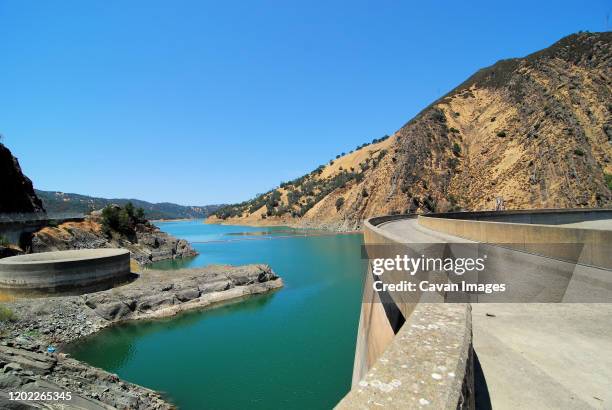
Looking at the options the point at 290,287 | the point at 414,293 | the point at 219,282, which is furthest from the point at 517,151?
the point at 414,293

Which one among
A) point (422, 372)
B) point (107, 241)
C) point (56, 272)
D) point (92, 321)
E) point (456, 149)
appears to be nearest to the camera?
point (422, 372)

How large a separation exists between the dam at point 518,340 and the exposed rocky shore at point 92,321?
1017 centimetres

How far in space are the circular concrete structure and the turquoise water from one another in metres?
6.79

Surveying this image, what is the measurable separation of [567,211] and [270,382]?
29.0m

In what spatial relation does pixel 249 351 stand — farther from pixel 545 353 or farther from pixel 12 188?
pixel 12 188

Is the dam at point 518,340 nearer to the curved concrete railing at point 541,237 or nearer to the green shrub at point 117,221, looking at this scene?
the curved concrete railing at point 541,237

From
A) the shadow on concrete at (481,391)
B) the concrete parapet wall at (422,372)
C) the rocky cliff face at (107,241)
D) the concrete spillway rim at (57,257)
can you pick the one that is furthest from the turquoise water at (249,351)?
the rocky cliff face at (107,241)

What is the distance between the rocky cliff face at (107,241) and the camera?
39406 mm

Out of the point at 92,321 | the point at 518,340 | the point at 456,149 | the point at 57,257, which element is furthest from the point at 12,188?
the point at 456,149

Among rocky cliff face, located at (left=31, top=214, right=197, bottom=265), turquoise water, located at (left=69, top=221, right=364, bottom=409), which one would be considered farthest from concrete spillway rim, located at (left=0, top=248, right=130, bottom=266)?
turquoise water, located at (left=69, top=221, right=364, bottom=409)

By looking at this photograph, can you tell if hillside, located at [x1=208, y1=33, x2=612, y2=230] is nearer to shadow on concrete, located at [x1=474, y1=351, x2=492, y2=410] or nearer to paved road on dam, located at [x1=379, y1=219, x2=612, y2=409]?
A: paved road on dam, located at [x1=379, y1=219, x2=612, y2=409]

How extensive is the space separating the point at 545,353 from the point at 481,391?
1707mm

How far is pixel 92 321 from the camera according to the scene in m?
23.6

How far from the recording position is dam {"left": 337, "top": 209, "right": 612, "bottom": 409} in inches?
113
